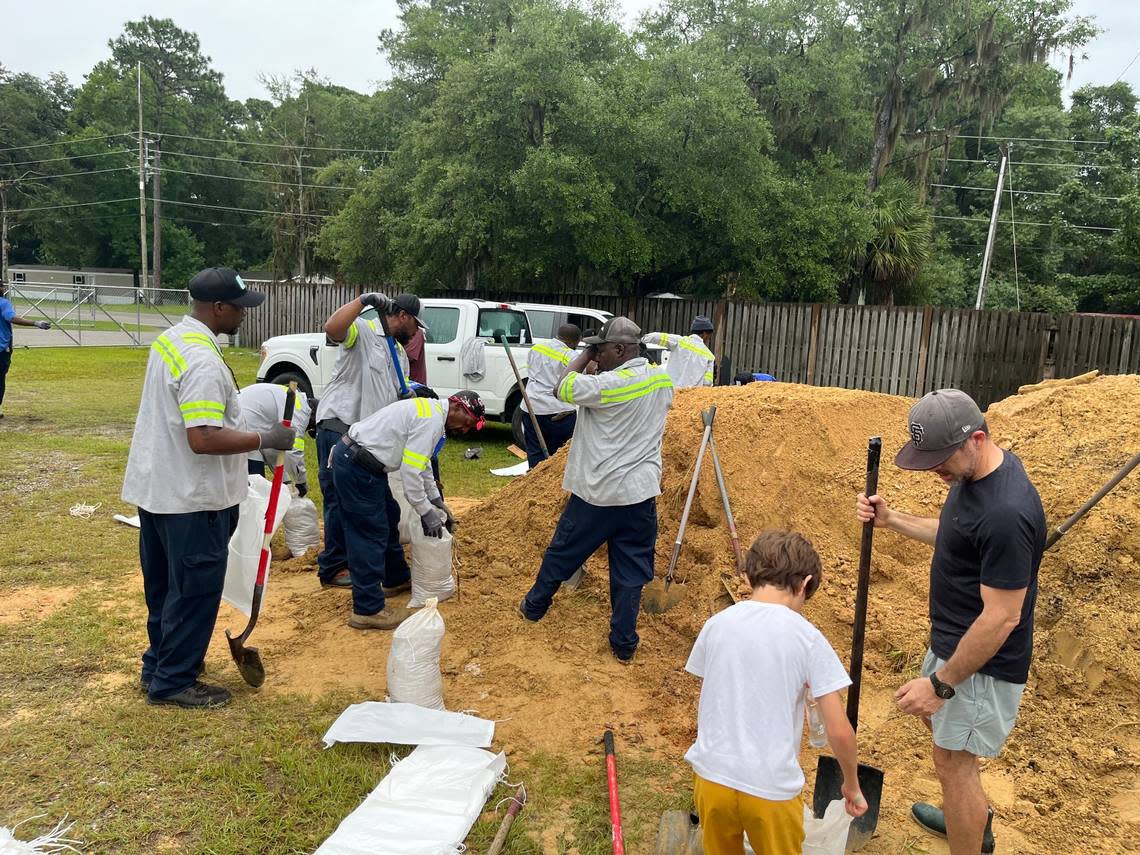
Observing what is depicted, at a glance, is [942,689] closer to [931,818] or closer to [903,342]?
[931,818]

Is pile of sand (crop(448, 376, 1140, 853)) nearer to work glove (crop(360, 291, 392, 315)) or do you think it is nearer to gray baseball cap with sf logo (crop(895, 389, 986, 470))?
gray baseball cap with sf logo (crop(895, 389, 986, 470))

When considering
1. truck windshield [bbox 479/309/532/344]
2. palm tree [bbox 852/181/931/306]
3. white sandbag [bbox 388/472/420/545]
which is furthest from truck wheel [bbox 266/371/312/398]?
palm tree [bbox 852/181/931/306]

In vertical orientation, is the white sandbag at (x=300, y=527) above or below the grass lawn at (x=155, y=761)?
above

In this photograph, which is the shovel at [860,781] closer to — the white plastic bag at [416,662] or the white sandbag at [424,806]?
the white sandbag at [424,806]

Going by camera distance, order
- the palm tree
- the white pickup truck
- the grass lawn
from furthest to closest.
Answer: the palm tree < the white pickup truck < the grass lawn

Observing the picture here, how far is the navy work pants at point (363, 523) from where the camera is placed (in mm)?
4684

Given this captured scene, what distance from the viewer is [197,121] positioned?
6069 centimetres

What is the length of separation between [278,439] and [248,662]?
1205 mm

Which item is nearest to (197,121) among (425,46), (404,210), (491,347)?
(425,46)

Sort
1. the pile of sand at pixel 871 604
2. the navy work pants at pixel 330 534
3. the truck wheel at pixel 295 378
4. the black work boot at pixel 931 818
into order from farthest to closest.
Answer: the truck wheel at pixel 295 378 → the navy work pants at pixel 330 534 → the pile of sand at pixel 871 604 → the black work boot at pixel 931 818

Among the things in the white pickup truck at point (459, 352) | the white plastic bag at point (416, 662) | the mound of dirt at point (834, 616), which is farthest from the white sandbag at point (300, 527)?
the white pickup truck at point (459, 352)

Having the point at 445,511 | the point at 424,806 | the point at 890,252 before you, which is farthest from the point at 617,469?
the point at 890,252

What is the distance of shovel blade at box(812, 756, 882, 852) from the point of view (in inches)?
122

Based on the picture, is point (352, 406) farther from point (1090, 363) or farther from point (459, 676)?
point (1090, 363)
